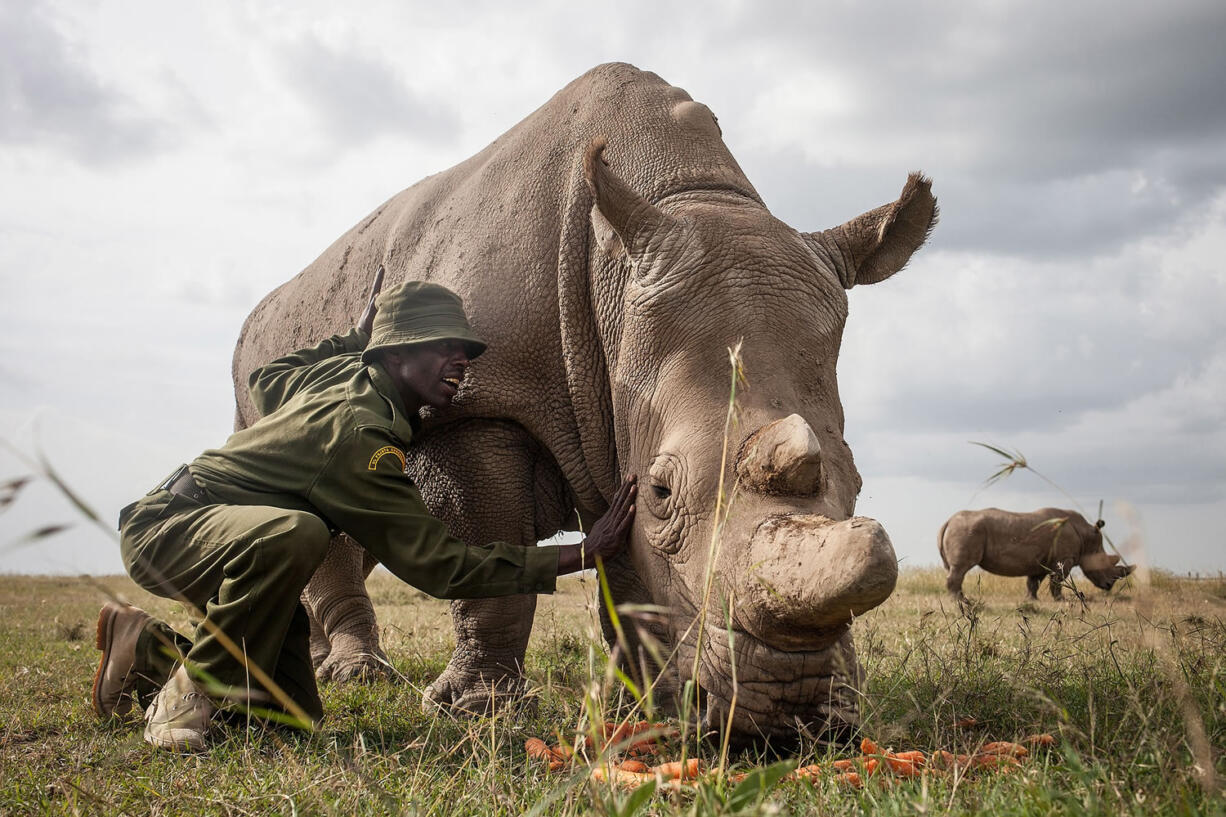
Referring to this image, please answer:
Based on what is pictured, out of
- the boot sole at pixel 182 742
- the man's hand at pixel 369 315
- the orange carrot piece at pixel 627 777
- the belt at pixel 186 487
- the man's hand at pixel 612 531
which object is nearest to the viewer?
the orange carrot piece at pixel 627 777

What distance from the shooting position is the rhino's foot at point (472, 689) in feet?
13.7

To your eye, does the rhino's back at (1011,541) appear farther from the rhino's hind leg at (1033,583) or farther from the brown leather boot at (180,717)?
the brown leather boot at (180,717)

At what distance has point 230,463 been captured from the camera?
3.98 meters

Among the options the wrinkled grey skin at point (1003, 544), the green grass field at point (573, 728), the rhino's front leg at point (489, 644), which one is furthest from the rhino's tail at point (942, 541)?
the rhino's front leg at point (489, 644)

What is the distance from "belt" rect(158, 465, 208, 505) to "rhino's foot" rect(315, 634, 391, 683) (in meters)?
1.69

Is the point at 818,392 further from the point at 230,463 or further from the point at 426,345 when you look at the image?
the point at 230,463

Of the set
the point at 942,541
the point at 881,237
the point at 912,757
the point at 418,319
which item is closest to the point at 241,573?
the point at 418,319

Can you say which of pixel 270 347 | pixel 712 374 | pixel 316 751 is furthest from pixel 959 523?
pixel 316 751

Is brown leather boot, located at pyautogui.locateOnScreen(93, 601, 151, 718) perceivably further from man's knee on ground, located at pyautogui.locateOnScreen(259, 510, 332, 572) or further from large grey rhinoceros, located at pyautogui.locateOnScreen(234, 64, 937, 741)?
large grey rhinoceros, located at pyautogui.locateOnScreen(234, 64, 937, 741)

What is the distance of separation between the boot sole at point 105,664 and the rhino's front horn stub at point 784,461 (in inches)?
107

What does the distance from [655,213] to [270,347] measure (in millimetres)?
3526

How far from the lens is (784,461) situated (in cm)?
293

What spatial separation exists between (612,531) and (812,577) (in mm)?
1121

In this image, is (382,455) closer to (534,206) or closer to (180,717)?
(180,717)
